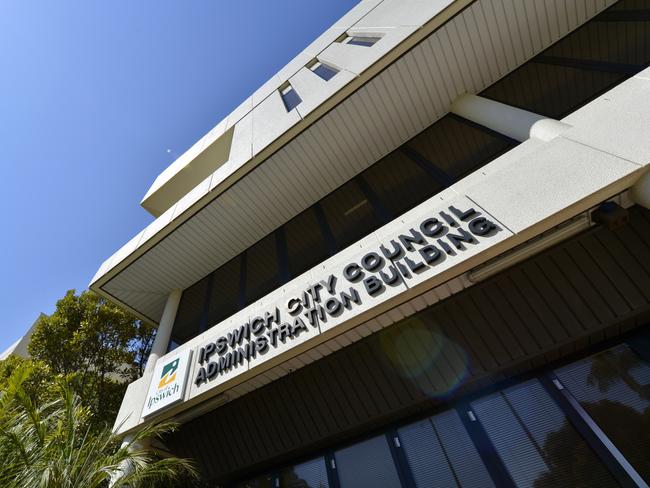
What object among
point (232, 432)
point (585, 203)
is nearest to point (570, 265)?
point (585, 203)

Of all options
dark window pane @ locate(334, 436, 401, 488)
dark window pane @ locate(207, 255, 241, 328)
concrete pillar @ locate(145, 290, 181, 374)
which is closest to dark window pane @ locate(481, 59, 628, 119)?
dark window pane @ locate(334, 436, 401, 488)

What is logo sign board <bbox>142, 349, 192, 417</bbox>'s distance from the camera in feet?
19.1

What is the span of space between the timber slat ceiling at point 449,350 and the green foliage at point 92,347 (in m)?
5.05

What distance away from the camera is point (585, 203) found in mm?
3527

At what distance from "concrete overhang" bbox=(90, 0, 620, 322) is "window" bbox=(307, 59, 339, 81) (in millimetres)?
213

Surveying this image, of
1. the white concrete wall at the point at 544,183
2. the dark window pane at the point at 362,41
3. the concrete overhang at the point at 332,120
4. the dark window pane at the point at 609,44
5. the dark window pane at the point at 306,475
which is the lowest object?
the dark window pane at the point at 306,475

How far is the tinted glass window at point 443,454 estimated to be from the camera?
443 cm

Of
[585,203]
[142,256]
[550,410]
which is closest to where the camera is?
[585,203]

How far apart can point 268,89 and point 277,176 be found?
4.05 m

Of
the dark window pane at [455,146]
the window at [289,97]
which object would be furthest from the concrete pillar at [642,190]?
the window at [289,97]

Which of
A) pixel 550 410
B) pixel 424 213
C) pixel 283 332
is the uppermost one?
pixel 424 213

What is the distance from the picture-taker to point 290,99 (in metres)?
8.79

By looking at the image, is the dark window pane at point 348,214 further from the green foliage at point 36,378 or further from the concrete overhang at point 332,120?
the green foliage at point 36,378

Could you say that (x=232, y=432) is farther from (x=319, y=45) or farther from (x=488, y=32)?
(x=319, y=45)
